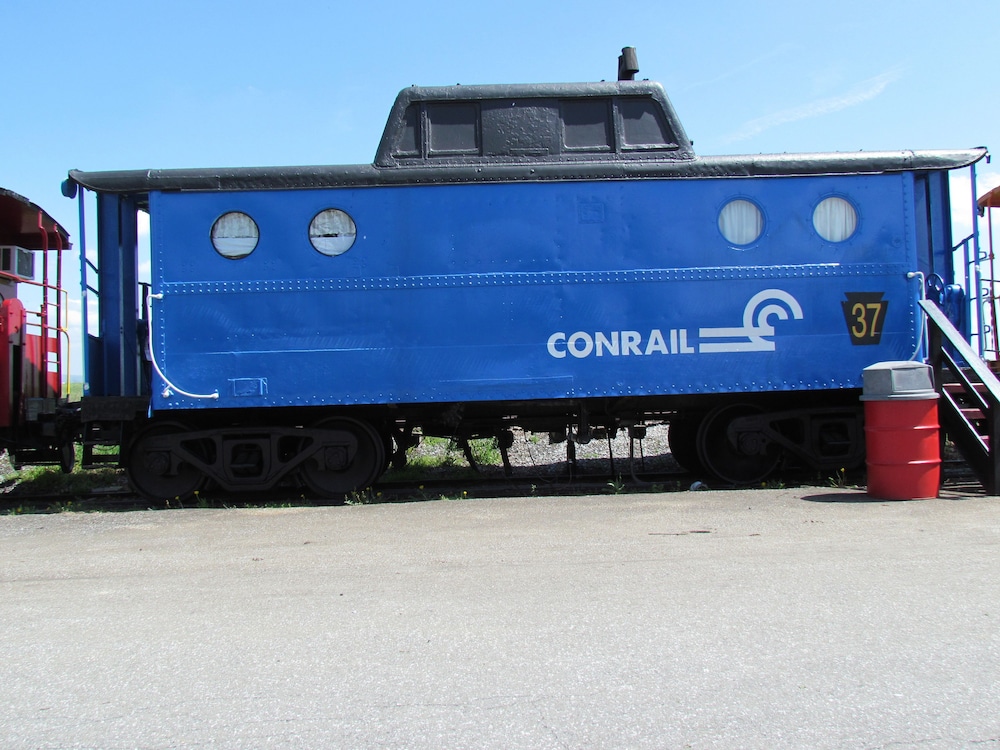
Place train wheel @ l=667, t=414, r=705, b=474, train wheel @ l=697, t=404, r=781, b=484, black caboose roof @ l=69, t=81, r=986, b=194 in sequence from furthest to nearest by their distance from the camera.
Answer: train wheel @ l=667, t=414, r=705, b=474 → train wheel @ l=697, t=404, r=781, b=484 → black caboose roof @ l=69, t=81, r=986, b=194

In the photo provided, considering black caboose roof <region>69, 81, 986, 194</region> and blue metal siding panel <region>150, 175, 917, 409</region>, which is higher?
black caboose roof <region>69, 81, 986, 194</region>

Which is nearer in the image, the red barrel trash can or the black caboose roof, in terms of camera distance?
the red barrel trash can

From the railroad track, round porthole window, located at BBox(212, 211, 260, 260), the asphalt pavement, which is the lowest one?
the asphalt pavement

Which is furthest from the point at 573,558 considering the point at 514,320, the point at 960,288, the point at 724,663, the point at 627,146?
the point at 960,288

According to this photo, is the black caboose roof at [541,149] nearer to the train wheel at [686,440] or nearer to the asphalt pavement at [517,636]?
the train wheel at [686,440]

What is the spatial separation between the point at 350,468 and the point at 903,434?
5.23 m

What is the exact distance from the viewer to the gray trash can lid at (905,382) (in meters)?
6.78

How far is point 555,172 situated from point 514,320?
1.49 meters

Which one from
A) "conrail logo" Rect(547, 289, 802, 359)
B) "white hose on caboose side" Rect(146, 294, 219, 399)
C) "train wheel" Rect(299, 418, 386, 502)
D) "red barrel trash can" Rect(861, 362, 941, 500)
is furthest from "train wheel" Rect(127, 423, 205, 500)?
"red barrel trash can" Rect(861, 362, 941, 500)

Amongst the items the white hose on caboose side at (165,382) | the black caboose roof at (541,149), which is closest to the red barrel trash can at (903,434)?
the black caboose roof at (541,149)

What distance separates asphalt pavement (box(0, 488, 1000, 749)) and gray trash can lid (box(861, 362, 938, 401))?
3.90 feet

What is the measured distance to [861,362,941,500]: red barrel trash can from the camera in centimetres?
667

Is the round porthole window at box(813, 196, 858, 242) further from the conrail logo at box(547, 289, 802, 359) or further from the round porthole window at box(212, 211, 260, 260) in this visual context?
the round porthole window at box(212, 211, 260, 260)

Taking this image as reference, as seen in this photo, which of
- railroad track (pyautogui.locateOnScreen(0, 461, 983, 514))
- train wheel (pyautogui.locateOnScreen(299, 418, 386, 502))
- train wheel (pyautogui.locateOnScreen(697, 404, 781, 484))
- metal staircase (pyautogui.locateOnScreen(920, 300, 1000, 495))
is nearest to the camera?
metal staircase (pyautogui.locateOnScreen(920, 300, 1000, 495))
